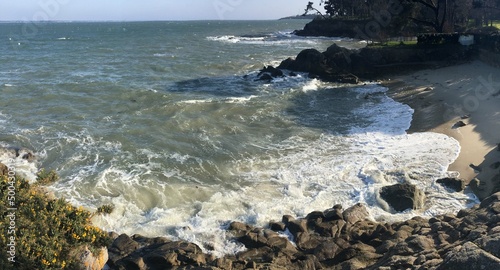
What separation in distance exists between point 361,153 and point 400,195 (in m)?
4.61

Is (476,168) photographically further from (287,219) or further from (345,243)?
(287,219)

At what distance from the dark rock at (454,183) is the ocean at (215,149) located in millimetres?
345

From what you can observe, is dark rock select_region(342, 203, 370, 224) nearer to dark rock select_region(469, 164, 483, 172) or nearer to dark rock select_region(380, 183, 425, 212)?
dark rock select_region(380, 183, 425, 212)

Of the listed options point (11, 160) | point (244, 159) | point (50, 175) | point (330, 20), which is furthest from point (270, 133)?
point (330, 20)

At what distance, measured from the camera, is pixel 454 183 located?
14781 mm

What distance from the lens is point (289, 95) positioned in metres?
30.7

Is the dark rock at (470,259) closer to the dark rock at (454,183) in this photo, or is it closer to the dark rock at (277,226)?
the dark rock at (277,226)

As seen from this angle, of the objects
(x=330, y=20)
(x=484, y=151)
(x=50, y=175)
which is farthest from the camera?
(x=330, y=20)

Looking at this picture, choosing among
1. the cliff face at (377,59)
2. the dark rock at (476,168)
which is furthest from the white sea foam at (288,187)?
the cliff face at (377,59)

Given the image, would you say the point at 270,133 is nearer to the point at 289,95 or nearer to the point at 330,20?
the point at 289,95

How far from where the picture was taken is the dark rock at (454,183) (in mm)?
14648

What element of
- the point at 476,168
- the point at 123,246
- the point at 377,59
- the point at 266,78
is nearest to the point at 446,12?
the point at 377,59

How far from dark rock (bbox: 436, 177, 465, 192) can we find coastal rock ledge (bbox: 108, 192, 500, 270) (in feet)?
7.66

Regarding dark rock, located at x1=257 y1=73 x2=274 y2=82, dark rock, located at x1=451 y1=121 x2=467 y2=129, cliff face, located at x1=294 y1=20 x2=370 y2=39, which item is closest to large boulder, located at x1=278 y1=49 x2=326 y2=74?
dark rock, located at x1=257 y1=73 x2=274 y2=82
